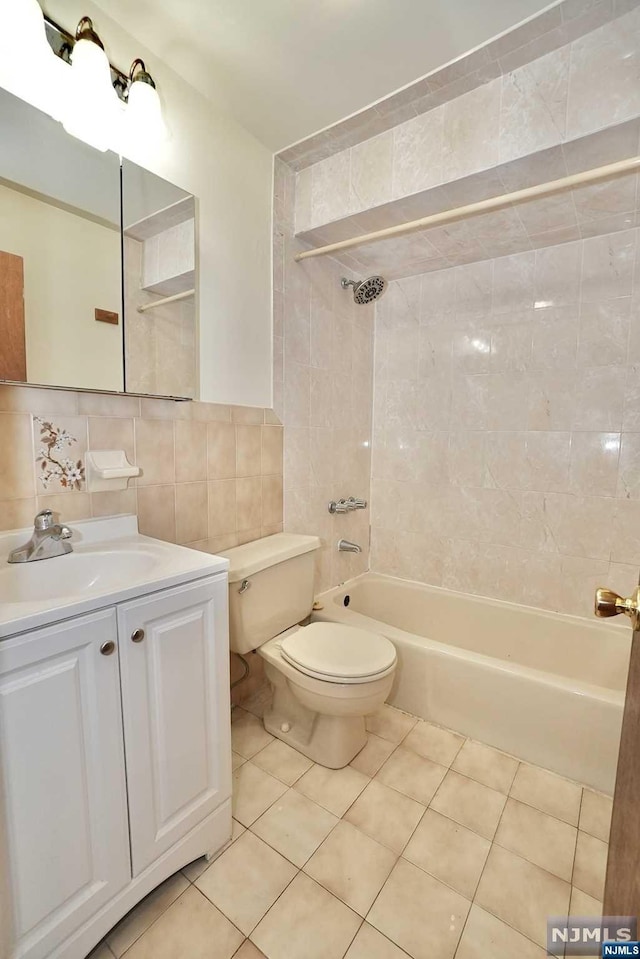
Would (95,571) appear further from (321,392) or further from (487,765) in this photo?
(487,765)

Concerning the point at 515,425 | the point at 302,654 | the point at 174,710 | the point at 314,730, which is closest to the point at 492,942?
the point at 314,730

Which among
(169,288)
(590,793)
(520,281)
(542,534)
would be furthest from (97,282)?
(590,793)

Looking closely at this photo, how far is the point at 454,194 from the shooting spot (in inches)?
60.2

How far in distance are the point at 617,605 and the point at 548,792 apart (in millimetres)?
1354

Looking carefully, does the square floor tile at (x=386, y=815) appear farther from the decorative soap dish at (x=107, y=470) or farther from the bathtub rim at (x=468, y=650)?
the decorative soap dish at (x=107, y=470)

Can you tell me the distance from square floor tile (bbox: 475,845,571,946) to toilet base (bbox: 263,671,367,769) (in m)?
0.53

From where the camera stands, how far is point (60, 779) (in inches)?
32.7

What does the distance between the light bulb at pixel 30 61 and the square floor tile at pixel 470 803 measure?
2.39 metres

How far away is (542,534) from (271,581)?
1363mm

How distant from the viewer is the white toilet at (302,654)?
142 centimetres

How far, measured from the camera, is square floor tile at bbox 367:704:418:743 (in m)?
1.71

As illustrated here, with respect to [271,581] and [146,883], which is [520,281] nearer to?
[271,581]

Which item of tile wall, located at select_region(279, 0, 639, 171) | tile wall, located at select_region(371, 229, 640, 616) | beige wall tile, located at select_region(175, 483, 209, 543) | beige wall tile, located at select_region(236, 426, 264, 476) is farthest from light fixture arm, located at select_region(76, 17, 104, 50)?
tile wall, located at select_region(371, 229, 640, 616)

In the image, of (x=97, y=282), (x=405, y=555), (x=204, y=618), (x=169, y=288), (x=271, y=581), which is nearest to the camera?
(x=204, y=618)
